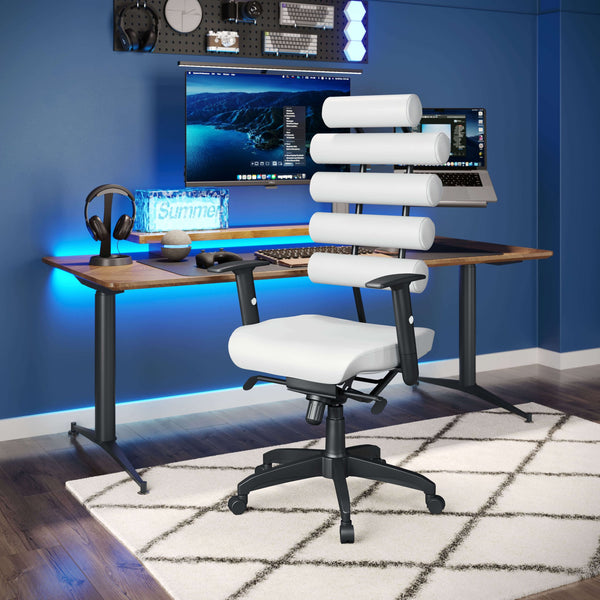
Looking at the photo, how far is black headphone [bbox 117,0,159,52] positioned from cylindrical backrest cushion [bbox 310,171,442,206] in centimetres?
112

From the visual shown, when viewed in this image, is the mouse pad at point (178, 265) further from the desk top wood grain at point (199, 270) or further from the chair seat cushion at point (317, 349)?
the chair seat cushion at point (317, 349)

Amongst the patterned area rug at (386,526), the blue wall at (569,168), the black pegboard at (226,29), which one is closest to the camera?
the patterned area rug at (386,526)

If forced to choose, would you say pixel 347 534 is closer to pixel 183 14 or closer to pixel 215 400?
pixel 215 400

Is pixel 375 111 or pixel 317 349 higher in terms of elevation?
pixel 375 111

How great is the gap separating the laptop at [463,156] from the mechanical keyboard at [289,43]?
0.61 m

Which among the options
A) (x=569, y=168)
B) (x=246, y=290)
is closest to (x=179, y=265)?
(x=246, y=290)

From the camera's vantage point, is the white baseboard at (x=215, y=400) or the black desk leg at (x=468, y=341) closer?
the white baseboard at (x=215, y=400)

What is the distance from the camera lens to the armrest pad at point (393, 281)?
2.52 metres

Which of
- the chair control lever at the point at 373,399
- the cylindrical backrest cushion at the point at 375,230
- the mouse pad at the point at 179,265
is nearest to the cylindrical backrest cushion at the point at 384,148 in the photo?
the cylindrical backrest cushion at the point at 375,230

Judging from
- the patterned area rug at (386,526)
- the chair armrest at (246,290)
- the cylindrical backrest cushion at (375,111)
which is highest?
the cylindrical backrest cushion at (375,111)

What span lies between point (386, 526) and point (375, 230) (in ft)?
3.09

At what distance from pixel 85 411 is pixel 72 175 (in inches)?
39.4

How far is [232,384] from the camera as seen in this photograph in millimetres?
4188

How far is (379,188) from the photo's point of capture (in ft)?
9.56
